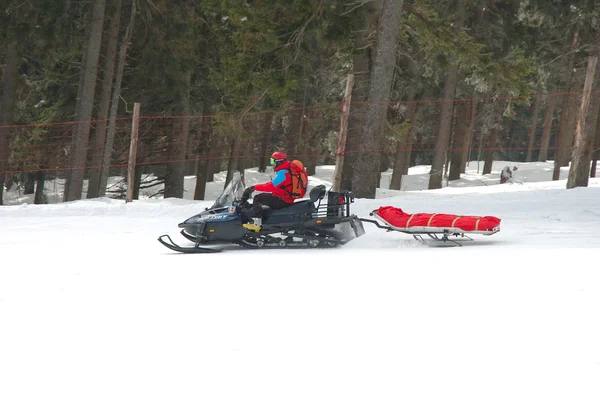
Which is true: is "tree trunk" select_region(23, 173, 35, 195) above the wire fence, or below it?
below

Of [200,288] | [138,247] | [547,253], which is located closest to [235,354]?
[200,288]

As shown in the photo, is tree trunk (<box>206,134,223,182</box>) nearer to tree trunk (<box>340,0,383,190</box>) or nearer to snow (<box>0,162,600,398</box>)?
tree trunk (<box>340,0,383,190</box>)

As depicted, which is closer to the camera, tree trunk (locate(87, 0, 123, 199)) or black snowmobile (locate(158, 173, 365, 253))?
black snowmobile (locate(158, 173, 365, 253))

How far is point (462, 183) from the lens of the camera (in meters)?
29.8

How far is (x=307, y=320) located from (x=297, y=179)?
14.7 feet

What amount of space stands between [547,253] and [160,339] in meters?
4.92

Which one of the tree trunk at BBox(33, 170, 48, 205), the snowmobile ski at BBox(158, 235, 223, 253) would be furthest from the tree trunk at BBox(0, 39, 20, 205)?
the snowmobile ski at BBox(158, 235, 223, 253)

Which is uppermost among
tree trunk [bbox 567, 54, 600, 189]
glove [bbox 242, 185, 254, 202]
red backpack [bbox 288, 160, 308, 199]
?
tree trunk [bbox 567, 54, 600, 189]

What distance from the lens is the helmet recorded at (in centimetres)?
961

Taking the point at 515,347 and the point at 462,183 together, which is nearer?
the point at 515,347

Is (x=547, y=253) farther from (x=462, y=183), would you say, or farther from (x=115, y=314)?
(x=462, y=183)

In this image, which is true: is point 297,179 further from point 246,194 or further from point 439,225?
point 439,225

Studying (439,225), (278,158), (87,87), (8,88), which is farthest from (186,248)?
(8,88)

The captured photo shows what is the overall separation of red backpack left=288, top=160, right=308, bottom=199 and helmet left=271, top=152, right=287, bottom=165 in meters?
0.16
